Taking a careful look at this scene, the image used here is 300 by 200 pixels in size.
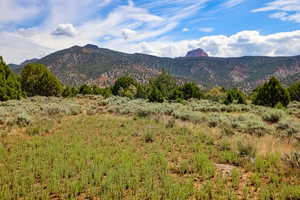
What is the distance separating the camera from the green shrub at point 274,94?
25500 millimetres

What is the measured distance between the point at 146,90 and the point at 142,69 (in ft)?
357

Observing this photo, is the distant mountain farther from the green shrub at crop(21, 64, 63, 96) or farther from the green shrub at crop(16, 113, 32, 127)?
the green shrub at crop(16, 113, 32, 127)

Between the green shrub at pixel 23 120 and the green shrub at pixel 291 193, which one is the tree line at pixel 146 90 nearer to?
the green shrub at pixel 23 120

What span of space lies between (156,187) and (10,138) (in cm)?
767

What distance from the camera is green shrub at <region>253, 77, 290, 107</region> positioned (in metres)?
25.5

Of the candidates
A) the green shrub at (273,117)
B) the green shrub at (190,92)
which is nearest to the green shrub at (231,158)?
the green shrub at (273,117)

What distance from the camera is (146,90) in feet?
144

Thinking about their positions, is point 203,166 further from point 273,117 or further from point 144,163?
point 273,117

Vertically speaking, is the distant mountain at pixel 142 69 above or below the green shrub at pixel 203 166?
above

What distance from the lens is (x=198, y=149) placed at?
772 centimetres

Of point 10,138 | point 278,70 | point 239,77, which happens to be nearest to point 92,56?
point 239,77

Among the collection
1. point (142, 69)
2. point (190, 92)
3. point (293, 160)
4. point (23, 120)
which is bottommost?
point (23, 120)

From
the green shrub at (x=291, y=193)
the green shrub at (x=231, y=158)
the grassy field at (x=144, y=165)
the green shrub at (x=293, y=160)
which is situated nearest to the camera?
the green shrub at (x=291, y=193)

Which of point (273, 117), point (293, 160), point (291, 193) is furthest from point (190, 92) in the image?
point (291, 193)
